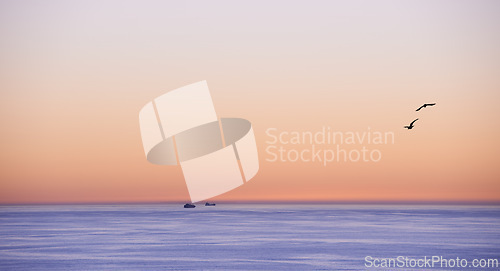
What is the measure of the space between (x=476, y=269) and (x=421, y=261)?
3504 mm

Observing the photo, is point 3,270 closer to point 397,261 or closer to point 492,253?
point 397,261

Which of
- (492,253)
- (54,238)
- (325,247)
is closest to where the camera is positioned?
(492,253)

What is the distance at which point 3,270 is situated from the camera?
26.0 metres

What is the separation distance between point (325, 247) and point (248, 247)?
170 inches

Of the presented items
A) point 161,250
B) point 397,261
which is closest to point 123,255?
point 161,250

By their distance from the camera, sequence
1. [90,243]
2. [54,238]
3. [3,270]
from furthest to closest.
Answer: [54,238] < [90,243] < [3,270]

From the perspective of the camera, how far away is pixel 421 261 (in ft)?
98.0

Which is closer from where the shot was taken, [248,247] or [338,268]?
[338,268]

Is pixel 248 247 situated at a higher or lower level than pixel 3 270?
lower

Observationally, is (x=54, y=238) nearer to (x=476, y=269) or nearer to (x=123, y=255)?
(x=123, y=255)

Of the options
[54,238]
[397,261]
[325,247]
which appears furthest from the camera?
[54,238]

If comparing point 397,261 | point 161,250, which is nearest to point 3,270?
point 161,250

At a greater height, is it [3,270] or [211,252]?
[3,270]

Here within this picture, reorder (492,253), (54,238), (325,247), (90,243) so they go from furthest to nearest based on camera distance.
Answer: (54,238) → (90,243) → (325,247) → (492,253)
